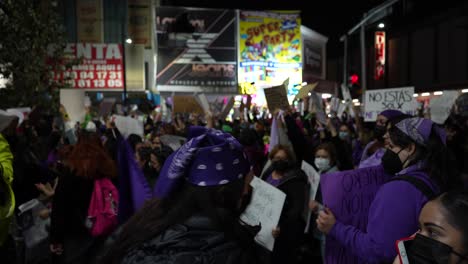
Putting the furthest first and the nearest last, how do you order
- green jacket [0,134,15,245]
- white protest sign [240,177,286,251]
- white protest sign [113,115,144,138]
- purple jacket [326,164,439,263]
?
white protest sign [113,115,144,138]
white protest sign [240,177,286,251]
green jacket [0,134,15,245]
purple jacket [326,164,439,263]

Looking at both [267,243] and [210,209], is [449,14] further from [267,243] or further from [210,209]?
[210,209]

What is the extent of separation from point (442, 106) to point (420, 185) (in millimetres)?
6890

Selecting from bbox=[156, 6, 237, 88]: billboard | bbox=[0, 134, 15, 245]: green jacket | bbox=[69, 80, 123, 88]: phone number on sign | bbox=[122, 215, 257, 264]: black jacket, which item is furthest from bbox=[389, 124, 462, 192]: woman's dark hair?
bbox=[69, 80, 123, 88]: phone number on sign

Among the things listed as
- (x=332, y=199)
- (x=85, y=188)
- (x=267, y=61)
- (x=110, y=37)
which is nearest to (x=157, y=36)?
(x=267, y=61)

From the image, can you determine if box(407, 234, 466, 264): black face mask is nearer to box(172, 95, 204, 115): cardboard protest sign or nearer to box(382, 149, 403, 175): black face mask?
box(382, 149, 403, 175): black face mask

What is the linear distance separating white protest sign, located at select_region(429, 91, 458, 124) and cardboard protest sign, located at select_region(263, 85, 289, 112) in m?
3.56

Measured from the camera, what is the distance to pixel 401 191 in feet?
7.87

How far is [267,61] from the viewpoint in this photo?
28.6m

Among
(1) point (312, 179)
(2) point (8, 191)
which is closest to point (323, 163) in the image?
(1) point (312, 179)

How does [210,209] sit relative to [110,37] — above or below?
below

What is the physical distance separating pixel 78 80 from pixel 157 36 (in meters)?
5.54

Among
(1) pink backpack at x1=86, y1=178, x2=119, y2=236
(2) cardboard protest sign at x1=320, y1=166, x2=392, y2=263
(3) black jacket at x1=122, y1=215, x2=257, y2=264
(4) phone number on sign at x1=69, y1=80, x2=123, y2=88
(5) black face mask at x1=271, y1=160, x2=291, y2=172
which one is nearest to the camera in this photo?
(3) black jacket at x1=122, y1=215, x2=257, y2=264

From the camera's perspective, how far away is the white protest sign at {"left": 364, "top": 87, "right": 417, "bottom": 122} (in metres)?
7.49

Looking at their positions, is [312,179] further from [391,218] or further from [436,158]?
[391,218]
